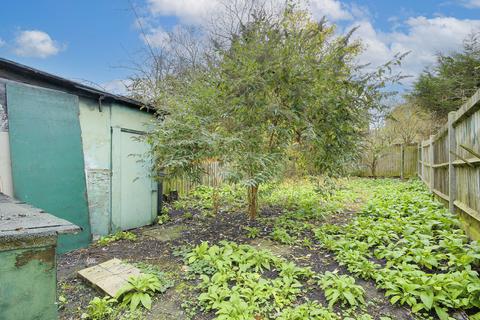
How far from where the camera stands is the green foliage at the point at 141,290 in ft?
8.27

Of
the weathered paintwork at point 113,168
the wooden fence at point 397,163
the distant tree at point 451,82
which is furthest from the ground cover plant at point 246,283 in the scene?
the distant tree at point 451,82

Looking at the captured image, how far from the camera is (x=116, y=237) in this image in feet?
14.5

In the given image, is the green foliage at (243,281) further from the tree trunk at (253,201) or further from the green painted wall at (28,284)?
the tree trunk at (253,201)

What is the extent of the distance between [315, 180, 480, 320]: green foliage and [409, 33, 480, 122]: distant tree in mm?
9356

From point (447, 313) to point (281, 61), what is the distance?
3284 mm

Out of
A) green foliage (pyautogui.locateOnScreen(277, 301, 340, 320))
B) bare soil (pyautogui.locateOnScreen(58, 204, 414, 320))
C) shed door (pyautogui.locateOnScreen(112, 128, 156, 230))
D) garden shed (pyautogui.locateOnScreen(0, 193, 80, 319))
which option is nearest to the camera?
garden shed (pyautogui.locateOnScreen(0, 193, 80, 319))

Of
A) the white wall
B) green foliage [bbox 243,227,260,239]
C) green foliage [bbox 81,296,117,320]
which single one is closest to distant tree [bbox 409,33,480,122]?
green foliage [bbox 243,227,260,239]

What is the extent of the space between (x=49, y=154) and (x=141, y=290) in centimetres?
240

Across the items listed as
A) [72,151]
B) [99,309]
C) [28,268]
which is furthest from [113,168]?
[28,268]

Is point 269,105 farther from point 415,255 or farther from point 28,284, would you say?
point 28,284

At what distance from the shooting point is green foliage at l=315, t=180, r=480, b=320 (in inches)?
89.0

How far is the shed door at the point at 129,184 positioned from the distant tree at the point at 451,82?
1236cm

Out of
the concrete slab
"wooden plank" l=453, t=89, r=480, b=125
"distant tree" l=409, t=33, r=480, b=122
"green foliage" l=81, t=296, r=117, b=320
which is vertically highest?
"distant tree" l=409, t=33, r=480, b=122

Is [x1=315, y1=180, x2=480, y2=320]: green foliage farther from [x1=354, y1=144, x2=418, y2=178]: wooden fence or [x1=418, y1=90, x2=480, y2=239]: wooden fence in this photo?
[x1=354, y1=144, x2=418, y2=178]: wooden fence
